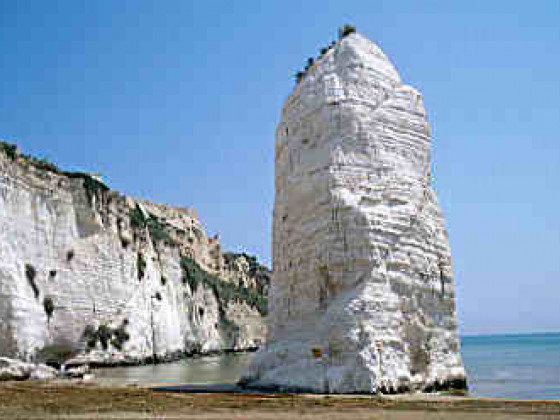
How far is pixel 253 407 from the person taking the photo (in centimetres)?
1155

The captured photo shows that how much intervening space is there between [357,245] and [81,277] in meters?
20.8

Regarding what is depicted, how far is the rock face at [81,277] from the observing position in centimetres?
2702

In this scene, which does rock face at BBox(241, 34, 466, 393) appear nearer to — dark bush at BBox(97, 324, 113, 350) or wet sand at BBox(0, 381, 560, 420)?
wet sand at BBox(0, 381, 560, 420)

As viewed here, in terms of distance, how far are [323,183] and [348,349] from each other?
15.3 ft

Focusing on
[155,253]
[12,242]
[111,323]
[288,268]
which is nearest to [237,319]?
[155,253]

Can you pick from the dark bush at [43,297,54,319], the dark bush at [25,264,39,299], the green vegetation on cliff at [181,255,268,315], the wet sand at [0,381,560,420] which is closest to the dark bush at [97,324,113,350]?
the dark bush at [43,297,54,319]

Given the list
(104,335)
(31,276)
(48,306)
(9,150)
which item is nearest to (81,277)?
(104,335)

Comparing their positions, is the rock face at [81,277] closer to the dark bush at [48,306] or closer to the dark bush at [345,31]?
the dark bush at [48,306]

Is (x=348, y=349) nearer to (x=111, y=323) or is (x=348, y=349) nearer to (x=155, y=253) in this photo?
(x=111, y=323)

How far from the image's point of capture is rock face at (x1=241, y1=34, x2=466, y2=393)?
14992 millimetres

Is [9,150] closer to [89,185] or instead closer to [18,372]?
[89,185]

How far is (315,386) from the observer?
14.5 metres

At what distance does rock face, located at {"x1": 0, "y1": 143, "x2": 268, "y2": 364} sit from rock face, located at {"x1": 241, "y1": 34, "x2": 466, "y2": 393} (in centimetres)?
1416

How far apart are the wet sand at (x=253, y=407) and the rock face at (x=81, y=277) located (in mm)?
13831
